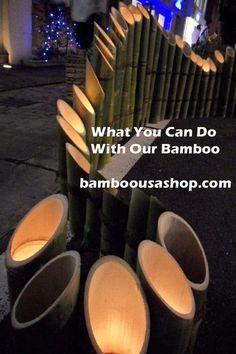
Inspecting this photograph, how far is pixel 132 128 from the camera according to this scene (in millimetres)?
5047

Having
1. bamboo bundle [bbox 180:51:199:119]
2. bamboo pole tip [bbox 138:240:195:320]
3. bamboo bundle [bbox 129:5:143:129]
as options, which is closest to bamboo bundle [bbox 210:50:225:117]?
bamboo bundle [bbox 180:51:199:119]

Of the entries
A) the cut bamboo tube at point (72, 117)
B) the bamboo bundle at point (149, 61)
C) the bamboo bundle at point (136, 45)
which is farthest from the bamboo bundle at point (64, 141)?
the bamboo bundle at point (149, 61)

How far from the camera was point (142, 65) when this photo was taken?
4582mm

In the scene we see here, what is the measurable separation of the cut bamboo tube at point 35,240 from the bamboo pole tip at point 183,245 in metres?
0.45

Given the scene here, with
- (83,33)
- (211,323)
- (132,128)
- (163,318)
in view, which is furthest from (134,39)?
(163,318)

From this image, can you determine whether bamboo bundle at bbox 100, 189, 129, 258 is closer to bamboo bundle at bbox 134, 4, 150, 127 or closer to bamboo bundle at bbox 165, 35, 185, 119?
bamboo bundle at bbox 134, 4, 150, 127

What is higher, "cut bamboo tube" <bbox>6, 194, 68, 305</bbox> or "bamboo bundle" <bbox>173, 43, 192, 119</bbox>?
"bamboo bundle" <bbox>173, 43, 192, 119</bbox>

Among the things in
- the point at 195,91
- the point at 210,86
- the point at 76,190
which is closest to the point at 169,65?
the point at 195,91

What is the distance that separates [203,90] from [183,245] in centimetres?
507

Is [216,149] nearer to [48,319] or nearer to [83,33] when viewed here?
[83,33]

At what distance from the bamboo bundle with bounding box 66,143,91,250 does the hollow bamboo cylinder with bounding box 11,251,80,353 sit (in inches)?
37.0

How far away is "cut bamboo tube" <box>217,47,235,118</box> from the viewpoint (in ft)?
20.5

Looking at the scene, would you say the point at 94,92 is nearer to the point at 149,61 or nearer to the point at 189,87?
the point at 149,61

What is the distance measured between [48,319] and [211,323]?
121 centimetres
